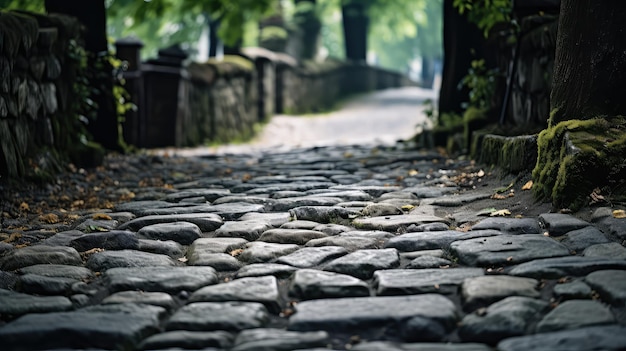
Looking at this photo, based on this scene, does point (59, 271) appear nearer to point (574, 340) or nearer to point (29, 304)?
point (29, 304)

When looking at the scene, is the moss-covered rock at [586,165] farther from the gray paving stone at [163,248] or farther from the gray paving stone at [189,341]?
the gray paving stone at [189,341]

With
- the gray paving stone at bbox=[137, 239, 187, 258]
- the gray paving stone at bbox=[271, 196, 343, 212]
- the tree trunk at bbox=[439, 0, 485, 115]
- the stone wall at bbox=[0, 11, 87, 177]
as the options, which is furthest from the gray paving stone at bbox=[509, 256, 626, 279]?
the tree trunk at bbox=[439, 0, 485, 115]

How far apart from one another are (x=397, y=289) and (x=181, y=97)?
10.2m

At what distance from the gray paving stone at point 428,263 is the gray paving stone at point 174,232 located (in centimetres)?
132

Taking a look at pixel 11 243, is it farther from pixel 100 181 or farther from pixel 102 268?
pixel 100 181

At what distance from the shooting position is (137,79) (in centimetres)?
1159

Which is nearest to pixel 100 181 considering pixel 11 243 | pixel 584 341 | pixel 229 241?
pixel 11 243

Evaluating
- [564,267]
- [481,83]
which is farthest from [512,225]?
[481,83]

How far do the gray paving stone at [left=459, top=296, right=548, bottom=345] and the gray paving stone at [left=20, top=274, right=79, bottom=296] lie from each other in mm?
1592

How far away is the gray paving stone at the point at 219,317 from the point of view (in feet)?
8.66

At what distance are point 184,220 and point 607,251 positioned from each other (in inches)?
97.5

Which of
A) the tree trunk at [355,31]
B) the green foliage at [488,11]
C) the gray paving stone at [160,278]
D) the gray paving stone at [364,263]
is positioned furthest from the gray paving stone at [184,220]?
the tree trunk at [355,31]

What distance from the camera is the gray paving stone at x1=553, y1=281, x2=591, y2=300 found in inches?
108

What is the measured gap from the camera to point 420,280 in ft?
10.2
